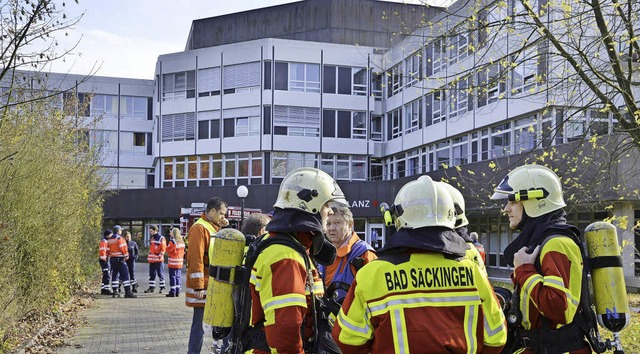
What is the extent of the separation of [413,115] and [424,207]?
37.1 metres

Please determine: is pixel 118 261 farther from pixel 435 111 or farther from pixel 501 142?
pixel 435 111

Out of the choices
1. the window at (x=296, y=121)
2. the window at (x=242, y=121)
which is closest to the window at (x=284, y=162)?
the window at (x=296, y=121)

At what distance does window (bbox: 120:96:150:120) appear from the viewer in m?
51.8

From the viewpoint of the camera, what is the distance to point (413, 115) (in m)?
39.8

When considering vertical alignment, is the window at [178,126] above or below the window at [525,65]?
above

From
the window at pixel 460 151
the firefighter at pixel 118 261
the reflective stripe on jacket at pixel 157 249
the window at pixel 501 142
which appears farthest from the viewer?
the window at pixel 460 151

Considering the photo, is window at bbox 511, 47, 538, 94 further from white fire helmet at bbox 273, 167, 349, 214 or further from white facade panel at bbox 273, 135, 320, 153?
white facade panel at bbox 273, 135, 320, 153

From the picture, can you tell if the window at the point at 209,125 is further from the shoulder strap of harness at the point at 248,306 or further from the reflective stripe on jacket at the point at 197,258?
the shoulder strap of harness at the point at 248,306

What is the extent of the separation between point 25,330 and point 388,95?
3459cm

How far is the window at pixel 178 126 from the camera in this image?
44375 millimetres

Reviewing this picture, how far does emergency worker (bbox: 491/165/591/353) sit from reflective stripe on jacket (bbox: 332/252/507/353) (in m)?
1.04

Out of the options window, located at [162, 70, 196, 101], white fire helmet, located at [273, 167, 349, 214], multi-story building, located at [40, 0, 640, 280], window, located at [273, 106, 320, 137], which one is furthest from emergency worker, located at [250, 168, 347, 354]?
window, located at [162, 70, 196, 101]

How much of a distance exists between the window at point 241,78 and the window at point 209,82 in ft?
1.93

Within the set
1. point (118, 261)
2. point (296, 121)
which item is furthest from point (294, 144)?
point (118, 261)
